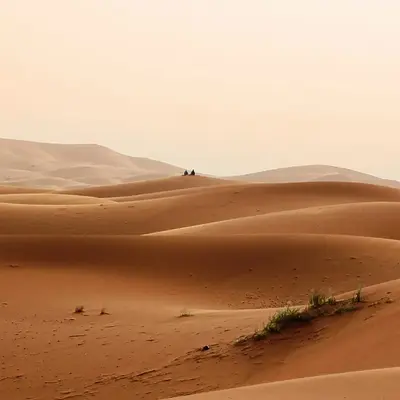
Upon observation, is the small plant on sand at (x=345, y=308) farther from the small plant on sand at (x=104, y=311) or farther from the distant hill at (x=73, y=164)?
the distant hill at (x=73, y=164)

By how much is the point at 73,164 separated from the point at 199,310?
125 m

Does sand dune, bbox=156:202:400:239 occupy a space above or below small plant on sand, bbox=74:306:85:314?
above

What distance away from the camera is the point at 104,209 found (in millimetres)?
22812

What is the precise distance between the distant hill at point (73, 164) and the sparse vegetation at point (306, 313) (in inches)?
3200

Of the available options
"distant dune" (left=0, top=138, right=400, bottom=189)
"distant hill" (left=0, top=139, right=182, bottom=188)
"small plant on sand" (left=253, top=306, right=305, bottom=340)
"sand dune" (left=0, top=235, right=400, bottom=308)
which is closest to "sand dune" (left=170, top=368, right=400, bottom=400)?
"small plant on sand" (left=253, top=306, right=305, bottom=340)

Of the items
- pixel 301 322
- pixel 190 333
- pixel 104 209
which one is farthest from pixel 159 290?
pixel 104 209

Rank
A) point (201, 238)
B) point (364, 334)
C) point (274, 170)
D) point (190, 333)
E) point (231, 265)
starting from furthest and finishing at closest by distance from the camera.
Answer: point (274, 170), point (201, 238), point (231, 265), point (190, 333), point (364, 334)

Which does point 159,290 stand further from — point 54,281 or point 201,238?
point 201,238

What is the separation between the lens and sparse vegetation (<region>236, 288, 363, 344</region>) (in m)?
6.90

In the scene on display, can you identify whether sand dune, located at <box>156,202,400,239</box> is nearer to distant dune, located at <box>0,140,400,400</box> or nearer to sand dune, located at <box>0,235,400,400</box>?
distant dune, located at <box>0,140,400,400</box>

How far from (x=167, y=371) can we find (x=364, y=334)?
1918 millimetres

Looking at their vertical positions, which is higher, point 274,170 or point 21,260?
point 274,170

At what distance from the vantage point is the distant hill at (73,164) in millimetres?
101125

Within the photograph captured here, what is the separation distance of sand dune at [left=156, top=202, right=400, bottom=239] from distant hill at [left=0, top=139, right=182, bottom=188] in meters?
70.6
